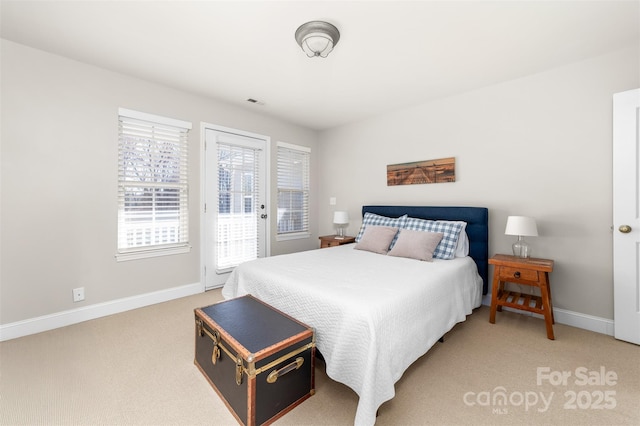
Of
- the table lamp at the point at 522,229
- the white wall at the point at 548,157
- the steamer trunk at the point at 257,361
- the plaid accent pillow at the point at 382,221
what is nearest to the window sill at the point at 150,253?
the steamer trunk at the point at 257,361

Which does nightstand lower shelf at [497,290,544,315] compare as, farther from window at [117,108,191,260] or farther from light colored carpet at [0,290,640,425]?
window at [117,108,191,260]

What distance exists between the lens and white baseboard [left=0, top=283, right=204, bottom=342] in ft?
7.63

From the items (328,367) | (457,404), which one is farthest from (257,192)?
(457,404)

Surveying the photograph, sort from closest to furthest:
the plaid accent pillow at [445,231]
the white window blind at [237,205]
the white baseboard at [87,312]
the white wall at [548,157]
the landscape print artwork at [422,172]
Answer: the white baseboard at [87,312] < the white wall at [548,157] < the plaid accent pillow at [445,231] < the landscape print artwork at [422,172] < the white window blind at [237,205]

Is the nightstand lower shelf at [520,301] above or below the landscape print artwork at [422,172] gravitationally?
below

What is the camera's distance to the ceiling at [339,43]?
74.2 inches

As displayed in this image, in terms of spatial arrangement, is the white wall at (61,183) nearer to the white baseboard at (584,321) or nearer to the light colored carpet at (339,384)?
the light colored carpet at (339,384)

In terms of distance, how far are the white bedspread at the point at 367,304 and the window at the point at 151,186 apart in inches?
46.9

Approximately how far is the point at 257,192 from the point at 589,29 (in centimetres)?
382

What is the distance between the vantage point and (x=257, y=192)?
4.09 metres

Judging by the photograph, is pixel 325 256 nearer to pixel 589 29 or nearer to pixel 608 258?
pixel 608 258

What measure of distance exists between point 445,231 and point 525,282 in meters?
0.82

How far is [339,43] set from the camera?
7.44ft

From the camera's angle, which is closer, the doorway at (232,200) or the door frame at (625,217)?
the door frame at (625,217)
